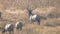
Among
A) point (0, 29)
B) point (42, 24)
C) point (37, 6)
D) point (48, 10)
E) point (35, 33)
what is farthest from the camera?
point (37, 6)

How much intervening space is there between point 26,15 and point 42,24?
4.61 meters

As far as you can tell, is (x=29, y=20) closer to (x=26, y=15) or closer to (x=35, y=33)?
(x=26, y=15)

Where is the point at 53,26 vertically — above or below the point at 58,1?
below

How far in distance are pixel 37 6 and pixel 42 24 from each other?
10.2m

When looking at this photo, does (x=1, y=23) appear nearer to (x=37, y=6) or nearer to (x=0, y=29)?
(x=0, y=29)

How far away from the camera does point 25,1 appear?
117 feet

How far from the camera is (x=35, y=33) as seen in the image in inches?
770

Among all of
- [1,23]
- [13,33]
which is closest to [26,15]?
[1,23]

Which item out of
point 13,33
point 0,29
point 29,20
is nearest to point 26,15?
point 29,20

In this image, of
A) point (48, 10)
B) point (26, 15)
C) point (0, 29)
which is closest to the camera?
point (0, 29)

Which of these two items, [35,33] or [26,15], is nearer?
[35,33]

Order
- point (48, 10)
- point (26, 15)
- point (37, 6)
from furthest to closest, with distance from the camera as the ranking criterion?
point (37, 6) → point (48, 10) → point (26, 15)

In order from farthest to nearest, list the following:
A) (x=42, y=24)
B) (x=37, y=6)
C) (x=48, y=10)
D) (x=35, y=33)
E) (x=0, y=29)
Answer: (x=37, y=6), (x=48, y=10), (x=42, y=24), (x=0, y=29), (x=35, y=33)

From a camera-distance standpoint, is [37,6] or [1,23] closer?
[1,23]
